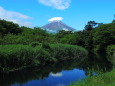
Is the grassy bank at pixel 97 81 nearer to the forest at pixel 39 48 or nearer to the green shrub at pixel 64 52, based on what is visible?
the forest at pixel 39 48

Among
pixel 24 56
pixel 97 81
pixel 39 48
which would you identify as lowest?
pixel 97 81

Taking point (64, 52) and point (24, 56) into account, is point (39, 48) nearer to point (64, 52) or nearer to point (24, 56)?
point (24, 56)

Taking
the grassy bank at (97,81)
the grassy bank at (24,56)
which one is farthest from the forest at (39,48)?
the grassy bank at (97,81)

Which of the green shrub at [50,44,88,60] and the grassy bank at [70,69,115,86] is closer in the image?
the grassy bank at [70,69,115,86]

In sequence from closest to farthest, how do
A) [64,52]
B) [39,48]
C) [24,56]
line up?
[24,56] → [39,48] → [64,52]

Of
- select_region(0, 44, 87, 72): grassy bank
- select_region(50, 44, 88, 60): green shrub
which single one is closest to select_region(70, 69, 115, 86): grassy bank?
select_region(0, 44, 87, 72): grassy bank

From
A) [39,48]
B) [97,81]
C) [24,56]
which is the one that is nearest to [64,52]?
[39,48]

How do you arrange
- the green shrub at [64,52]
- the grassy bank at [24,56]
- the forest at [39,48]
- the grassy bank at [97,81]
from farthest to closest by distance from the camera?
the green shrub at [64,52], the forest at [39,48], the grassy bank at [24,56], the grassy bank at [97,81]

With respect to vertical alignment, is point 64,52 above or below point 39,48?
below

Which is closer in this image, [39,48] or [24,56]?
[24,56]

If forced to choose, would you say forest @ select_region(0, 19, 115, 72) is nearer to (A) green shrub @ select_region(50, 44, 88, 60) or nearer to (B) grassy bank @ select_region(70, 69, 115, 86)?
(A) green shrub @ select_region(50, 44, 88, 60)

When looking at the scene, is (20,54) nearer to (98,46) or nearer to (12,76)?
(12,76)

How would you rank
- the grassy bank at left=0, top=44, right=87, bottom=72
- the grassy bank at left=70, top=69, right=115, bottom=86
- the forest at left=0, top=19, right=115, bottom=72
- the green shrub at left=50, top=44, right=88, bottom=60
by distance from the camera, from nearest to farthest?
the grassy bank at left=70, top=69, right=115, bottom=86 < the grassy bank at left=0, top=44, right=87, bottom=72 < the forest at left=0, top=19, right=115, bottom=72 < the green shrub at left=50, top=44, right=88, bottom=60

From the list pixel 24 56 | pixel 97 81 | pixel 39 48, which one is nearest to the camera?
pixel 97 81
